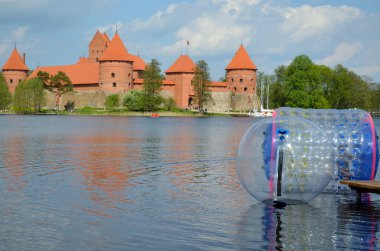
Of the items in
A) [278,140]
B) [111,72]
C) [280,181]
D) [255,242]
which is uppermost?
[111,72]

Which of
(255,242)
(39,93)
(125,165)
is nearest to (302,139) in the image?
(255,242)

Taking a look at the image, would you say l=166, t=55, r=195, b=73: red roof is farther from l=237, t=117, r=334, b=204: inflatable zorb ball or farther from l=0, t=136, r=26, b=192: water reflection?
l=237, t=117, r=334, b=204: inflatable zorb ball

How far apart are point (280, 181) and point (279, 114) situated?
6.67ft

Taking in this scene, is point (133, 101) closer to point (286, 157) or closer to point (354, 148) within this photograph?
point (354, 148)

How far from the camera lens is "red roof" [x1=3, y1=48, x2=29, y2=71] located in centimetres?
10931

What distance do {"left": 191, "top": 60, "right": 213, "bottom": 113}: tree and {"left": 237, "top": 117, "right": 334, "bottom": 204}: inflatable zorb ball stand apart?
7924 centimetres

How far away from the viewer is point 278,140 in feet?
32.2

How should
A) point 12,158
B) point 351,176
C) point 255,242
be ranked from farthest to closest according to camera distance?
point 12,158
point 351,176
point 255,242

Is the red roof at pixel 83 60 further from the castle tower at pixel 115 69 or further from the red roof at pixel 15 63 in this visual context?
the castle tower at pixel 115 69

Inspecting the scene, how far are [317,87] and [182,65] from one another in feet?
92.5

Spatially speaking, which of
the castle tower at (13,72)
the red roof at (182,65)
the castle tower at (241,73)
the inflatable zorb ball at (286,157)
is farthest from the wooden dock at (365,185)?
the castle tower at (13,72)

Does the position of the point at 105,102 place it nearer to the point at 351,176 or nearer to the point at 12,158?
the point at 12,158

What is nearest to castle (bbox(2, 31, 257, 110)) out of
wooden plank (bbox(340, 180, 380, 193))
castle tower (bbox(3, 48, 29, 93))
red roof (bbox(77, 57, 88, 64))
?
castle tower (bbox(3, 48, 29, 93))

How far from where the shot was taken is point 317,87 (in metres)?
79.3
